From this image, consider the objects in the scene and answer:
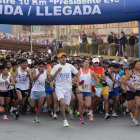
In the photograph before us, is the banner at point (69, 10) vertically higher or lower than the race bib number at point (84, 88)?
higher

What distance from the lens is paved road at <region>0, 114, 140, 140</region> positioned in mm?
8539

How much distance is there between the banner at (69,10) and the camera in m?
12.6

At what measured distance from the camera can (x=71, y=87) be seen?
10.4 meters

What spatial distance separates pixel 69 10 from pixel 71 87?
313 cm

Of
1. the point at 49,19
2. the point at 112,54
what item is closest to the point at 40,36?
the point at 112,54

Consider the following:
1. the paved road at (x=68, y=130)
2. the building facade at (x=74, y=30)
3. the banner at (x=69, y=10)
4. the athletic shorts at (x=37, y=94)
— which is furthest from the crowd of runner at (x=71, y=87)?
the building facade at (x=74, y=30)

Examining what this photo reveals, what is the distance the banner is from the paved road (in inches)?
125

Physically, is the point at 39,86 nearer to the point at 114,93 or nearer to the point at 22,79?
the point at 22,79

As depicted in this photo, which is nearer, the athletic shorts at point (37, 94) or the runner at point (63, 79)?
the runner at point (63, 79)

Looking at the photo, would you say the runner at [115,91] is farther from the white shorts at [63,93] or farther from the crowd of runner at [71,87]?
the white shorts at [63,93]

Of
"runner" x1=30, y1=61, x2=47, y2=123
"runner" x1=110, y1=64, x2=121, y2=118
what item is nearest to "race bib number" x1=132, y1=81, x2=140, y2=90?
"runner" x1=110, y1=64, x2=121, y2=118

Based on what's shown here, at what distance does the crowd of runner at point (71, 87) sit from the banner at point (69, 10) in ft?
4.77

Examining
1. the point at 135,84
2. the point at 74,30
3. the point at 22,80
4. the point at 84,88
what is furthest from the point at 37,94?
the point at 74,30

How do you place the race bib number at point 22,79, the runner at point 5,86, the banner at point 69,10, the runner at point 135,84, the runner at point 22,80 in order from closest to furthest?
the runner at point 135,84, the runner at point 5,86, the runner at point 22,80, the race bib number at point 22,79, the banner at point 69,10
